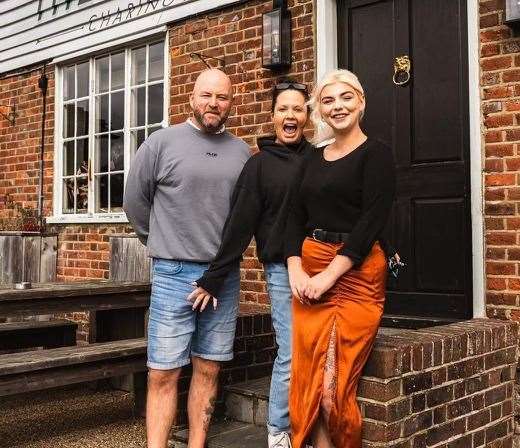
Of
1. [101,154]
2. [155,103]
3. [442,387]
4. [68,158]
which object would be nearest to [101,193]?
[101,154]

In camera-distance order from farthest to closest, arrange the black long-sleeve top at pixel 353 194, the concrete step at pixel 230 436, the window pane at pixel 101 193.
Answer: the window pane at pixel 101 193 → the concrete step at pixel 230 436 → the black long-sleeve top at pixel 353 194

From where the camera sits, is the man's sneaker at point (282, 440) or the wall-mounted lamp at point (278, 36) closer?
the man's sneaker at point (282, 440)

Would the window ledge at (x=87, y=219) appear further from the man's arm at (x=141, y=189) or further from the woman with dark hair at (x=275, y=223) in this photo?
the woman with dark hair at (x=275, y=223)

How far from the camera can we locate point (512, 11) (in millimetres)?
3861

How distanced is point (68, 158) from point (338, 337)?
5.11 meters

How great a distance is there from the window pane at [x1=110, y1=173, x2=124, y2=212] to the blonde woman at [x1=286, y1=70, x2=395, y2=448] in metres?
4.02

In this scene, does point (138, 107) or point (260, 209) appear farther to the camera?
point (138, 107)

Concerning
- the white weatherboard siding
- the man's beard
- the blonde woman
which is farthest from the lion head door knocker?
the blonde woman

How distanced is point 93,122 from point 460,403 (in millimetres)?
4783

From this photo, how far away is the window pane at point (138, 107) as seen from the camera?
6.44m

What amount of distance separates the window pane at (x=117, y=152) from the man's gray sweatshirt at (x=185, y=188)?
336 centimetres

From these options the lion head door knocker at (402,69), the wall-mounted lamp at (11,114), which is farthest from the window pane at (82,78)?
the lion head door knocker at (402,69)

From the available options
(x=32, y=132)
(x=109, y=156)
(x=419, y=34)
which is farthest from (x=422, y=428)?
(x=32, y=132)

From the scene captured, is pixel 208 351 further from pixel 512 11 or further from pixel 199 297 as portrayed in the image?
pixel 512 11
